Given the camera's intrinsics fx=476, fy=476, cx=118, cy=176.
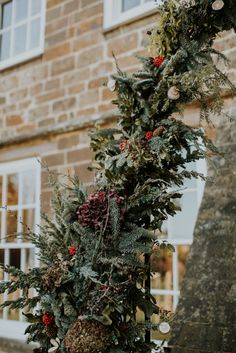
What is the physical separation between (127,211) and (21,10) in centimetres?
534

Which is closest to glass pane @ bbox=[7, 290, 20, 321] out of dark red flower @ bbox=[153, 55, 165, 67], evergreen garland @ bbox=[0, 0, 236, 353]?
evergreen garland @ bbox=[0, 0, 236, 353]

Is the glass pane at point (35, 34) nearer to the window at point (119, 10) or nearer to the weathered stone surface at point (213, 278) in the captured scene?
the window at point (119, 10)

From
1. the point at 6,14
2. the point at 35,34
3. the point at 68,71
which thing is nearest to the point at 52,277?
the point at 68,71

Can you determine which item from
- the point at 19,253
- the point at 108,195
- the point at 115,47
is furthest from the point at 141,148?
A: the point at 19,253

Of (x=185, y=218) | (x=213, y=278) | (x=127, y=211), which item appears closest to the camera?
(x=127, y=211)

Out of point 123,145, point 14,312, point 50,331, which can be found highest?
point 123,145

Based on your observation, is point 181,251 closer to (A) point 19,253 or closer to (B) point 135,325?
(A) point 19,253

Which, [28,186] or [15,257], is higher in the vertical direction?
[28,186]

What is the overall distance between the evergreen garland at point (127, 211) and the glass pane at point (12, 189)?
13.2ft

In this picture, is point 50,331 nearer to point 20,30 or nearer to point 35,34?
point 35,34

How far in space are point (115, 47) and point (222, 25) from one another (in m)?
3.03

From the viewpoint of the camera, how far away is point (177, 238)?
5383 mm

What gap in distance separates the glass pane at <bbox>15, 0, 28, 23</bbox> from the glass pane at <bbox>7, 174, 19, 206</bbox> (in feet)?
7.36

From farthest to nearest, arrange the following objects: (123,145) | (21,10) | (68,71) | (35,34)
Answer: (21,10) → (35,34) → (68,71) → (123,145)
